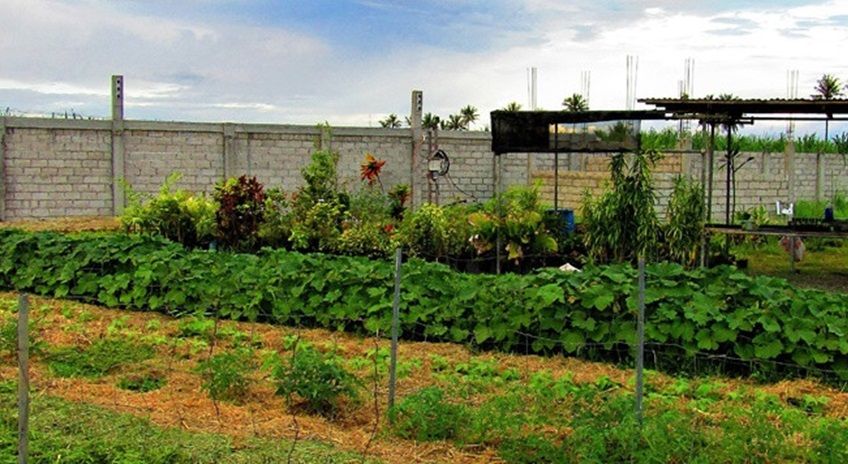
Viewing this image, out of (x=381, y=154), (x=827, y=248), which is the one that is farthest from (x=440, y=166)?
(x=827, y=248)

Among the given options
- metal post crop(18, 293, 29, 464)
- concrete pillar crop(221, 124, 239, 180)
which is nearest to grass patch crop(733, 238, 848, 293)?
concrete pillar crop(221, 124, 239, 180)

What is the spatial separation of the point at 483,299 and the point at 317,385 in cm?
243

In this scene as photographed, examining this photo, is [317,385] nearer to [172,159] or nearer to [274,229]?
[274,229]

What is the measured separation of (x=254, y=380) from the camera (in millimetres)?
6844

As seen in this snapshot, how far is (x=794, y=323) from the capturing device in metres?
7.19

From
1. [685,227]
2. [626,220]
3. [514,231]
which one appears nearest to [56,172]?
[514,231]

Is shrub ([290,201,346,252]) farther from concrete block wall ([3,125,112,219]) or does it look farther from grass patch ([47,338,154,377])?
concrete block wall ([3,125,112,219])

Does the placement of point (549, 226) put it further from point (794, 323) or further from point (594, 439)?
point (594, 439)

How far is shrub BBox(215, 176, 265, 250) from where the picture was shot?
1328 cm

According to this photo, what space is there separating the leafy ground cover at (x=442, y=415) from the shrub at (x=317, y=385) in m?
0.08

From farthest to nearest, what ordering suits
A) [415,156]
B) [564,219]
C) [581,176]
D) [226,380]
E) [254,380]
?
1. [415,156]
2. [581,176]
3. [564,219]
4. [254,380]
5. [226,380]

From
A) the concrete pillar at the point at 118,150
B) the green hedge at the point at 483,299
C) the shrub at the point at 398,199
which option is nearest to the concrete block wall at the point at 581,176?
the shrub at the point at 398,199

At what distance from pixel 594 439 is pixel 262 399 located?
2434 millimetres

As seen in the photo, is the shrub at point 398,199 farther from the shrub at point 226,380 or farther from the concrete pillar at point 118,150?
the shrub at point 226,380
